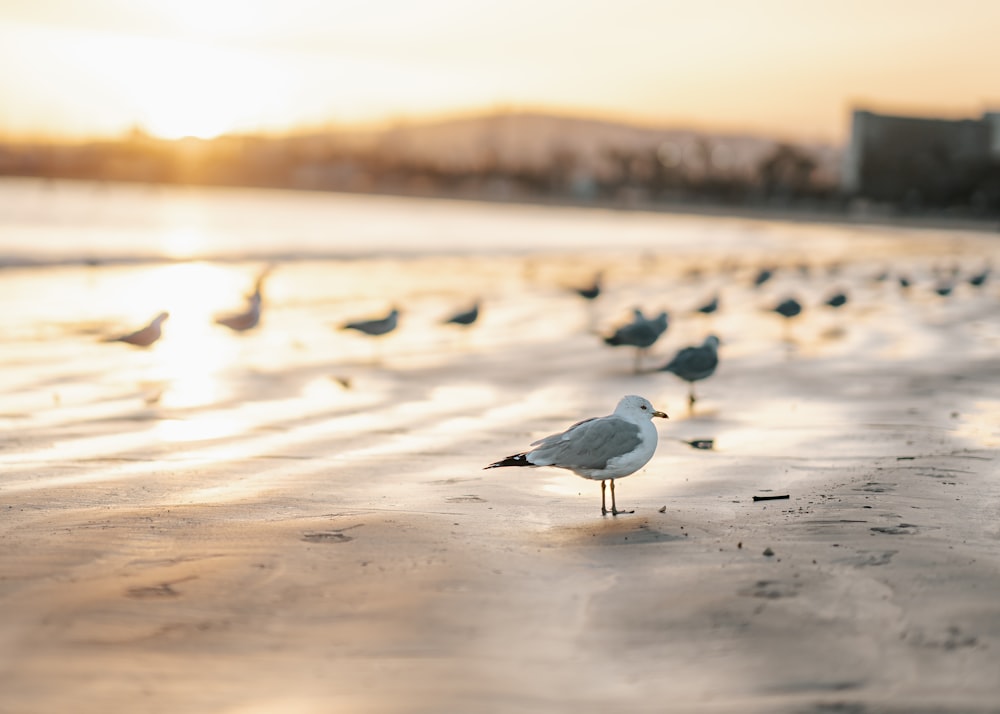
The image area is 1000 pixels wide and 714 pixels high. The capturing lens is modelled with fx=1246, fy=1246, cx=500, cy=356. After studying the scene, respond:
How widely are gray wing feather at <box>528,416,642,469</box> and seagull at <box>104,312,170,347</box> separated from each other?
8.73 metres

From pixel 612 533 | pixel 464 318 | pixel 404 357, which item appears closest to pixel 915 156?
pixel 464 318

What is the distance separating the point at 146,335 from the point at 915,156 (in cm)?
13087

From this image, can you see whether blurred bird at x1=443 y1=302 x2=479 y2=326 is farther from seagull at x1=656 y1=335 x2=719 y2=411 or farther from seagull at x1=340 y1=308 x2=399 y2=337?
seagull at x1=656 y1=335 x2=719 y2=411

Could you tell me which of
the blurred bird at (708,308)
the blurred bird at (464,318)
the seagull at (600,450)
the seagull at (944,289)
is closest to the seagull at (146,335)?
the blurred bird at (464,318)

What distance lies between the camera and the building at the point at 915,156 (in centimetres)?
12394

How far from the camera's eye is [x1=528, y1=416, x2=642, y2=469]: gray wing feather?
8.12 m

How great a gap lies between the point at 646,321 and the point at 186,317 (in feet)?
31.9

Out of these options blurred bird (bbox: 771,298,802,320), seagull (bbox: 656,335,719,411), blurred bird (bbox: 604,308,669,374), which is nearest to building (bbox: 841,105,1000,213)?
blurred bird (bbox: 771,298,802,320)

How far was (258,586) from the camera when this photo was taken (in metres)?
6.38

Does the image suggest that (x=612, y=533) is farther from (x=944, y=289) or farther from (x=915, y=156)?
(x=915, y=156)

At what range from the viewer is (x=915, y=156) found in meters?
135

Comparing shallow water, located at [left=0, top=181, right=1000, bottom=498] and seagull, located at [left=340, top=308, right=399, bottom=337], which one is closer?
shallow water, located at [left=0, top=181, right=1000, bottom=498]

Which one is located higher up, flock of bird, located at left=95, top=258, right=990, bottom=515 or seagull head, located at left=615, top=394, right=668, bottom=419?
seagull head, located at left=615, top=394, right=668, bottom=419

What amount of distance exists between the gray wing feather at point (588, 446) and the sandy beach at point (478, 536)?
411mm
